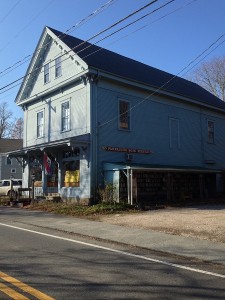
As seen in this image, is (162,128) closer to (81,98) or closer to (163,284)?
(81,98)

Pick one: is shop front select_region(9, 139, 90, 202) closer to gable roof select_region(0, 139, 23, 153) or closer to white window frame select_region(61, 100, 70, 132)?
white window frame select_region(61, 100, 70, 132)

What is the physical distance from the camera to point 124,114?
78.1 feet

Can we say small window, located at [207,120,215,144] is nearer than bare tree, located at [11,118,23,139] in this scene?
Yes

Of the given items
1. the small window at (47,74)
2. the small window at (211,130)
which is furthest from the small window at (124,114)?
the small window at (211,130)

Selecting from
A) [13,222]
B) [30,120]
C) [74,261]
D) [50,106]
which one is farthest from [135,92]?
[74,261]

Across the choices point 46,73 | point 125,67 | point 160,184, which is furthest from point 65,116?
point 160,184

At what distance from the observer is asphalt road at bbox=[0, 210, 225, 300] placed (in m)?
5.71

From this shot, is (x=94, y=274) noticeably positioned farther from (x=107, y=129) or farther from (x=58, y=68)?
(x=58, y=68)

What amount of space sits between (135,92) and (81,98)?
4.02 metres

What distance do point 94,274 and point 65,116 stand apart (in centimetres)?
1818

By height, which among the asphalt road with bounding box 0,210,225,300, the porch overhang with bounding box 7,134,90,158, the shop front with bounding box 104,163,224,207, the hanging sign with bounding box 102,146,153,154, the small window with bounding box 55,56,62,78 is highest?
the small window with bounding box 55,56,62,78

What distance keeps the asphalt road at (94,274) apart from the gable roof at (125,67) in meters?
14.3

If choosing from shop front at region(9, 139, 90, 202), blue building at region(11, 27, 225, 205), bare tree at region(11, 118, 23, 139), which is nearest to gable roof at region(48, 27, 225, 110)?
blue building at region(11, 27, 225, 205)

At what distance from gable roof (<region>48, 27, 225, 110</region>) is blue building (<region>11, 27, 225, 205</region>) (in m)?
0.13
